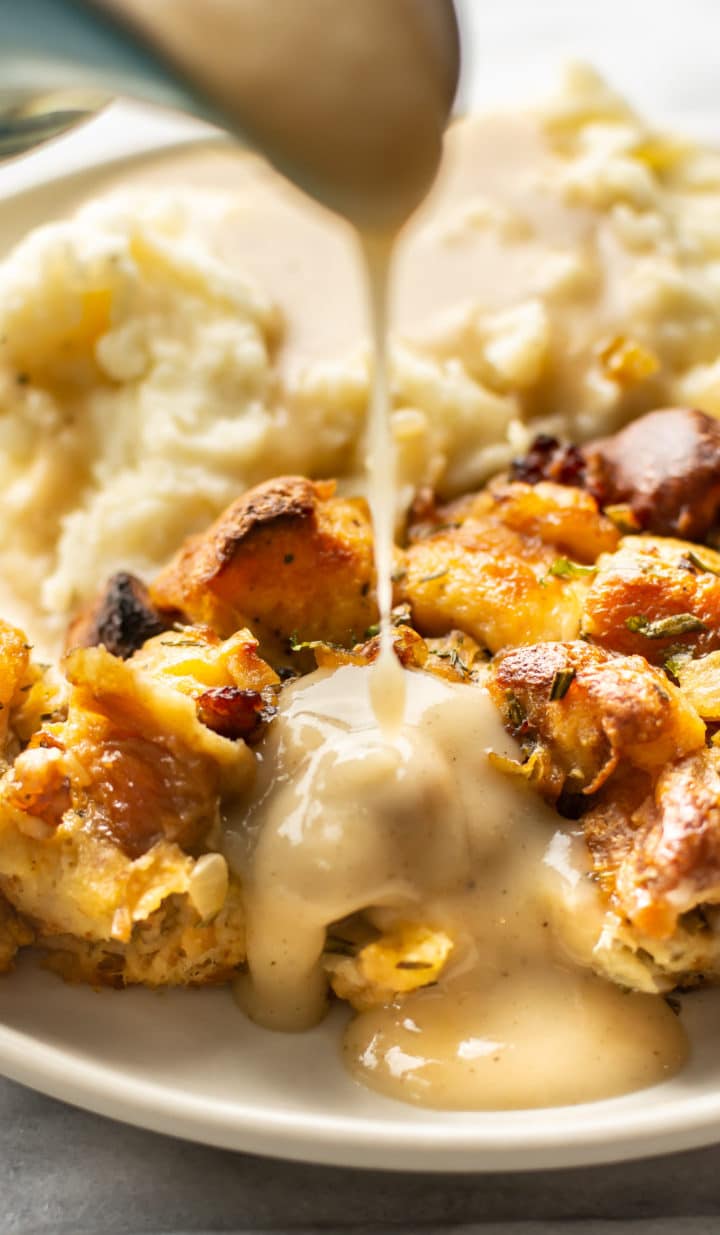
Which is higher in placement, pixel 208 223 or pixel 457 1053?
pixel 208 223

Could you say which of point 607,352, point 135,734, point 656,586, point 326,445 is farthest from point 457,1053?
point 607,352

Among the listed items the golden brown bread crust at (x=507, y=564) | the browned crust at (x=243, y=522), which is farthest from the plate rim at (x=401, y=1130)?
the browned crust at (x=243, y=522)

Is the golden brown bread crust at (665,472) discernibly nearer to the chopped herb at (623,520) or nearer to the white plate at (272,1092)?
the chopped herb at (623,520)

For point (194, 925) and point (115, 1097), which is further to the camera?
point (194, 925)

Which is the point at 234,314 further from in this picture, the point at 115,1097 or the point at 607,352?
the point at 115,1097

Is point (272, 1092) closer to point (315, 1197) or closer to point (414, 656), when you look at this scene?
point (315, 1197)

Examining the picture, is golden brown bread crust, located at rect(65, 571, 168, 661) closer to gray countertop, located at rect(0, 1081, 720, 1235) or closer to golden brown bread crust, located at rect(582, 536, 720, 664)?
golden brown bread crust, located at rect(582, 536, 720, 664)
